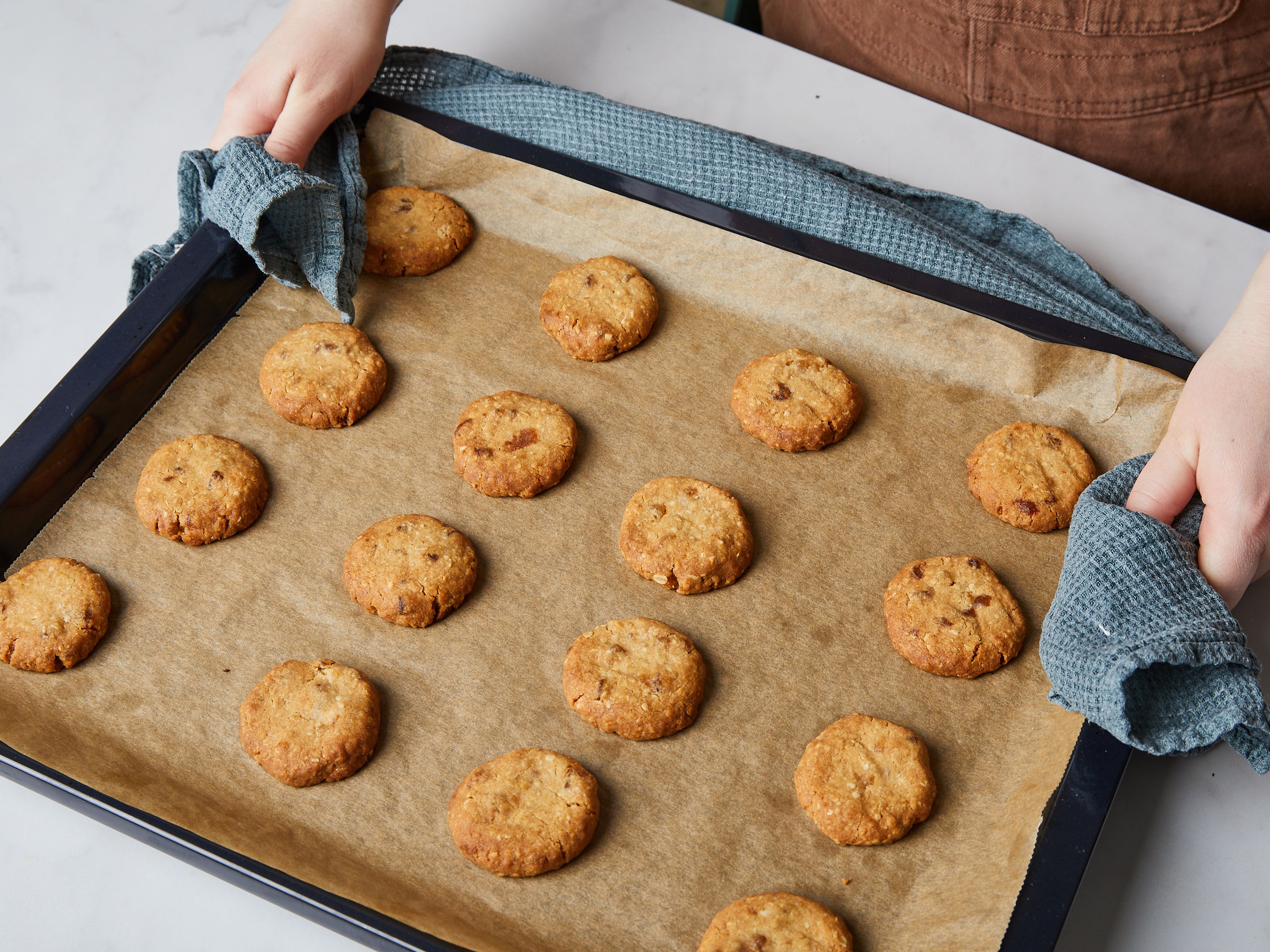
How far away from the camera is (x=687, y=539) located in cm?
124

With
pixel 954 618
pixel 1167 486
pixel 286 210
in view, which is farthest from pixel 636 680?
pixel 286 210

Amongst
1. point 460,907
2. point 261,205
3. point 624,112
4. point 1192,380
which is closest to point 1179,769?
point 1192,380

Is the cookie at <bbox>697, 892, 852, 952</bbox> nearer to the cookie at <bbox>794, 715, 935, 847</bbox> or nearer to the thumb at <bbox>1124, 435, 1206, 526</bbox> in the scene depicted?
the cookie at <bbox>794, 715, 935, 847</bbox>

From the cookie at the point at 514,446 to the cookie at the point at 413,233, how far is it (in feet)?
0.84

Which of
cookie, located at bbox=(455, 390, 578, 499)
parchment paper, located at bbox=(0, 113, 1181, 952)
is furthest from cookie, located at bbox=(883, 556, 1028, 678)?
cookie, located at bbox=(455, 390, 578, 499)

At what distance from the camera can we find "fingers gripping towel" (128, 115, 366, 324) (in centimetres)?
132

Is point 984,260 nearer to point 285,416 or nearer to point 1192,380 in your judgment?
point 1192,380

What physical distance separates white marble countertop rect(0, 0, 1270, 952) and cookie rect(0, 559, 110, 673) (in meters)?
0.17

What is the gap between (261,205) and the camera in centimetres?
130

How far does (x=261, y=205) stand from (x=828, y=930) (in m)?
1.10

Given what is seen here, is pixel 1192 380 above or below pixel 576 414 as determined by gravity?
above

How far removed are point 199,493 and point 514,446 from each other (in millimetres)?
394

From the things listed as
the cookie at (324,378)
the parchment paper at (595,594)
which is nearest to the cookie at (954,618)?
the parchment paper at (595,594)

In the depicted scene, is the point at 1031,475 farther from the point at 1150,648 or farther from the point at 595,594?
the point at 595,594
